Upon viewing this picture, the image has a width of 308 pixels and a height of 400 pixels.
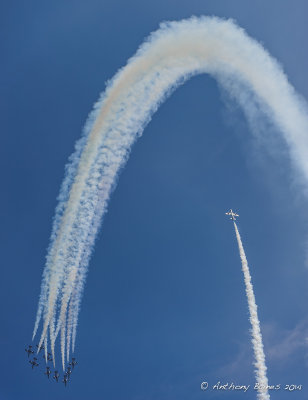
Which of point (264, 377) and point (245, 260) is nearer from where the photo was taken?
point (264, 377)

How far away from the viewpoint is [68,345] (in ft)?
138

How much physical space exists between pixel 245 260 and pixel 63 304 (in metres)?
21.2

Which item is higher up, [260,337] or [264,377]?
[260,337]

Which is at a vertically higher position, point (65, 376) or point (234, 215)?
point (234, 215)

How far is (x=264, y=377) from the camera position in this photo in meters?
41.8

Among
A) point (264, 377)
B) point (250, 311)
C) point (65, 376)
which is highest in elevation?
point (250, 311)

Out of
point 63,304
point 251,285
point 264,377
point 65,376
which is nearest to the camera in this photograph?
point 63,304

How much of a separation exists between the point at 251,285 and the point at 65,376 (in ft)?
88.4

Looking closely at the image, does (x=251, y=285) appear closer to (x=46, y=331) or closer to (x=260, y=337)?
(x=260, y=337)

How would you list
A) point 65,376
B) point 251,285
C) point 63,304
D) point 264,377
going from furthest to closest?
point 65,376 → point 251,285 → point 264,377 → point 63,304

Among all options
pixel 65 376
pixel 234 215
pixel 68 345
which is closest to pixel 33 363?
pixel 65 376

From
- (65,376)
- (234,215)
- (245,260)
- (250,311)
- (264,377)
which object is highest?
(234,215)

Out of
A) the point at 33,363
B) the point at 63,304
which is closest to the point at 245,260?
the point at 63,304

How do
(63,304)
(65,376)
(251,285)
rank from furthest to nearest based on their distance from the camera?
(65,376) < (251,285) < (63,304)
